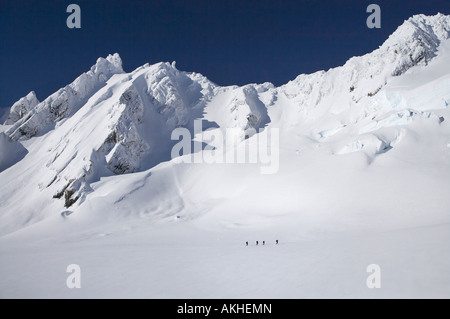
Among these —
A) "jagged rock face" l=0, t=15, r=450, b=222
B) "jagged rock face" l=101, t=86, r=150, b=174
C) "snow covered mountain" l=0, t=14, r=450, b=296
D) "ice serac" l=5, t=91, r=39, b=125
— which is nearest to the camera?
"snow covered mountain" l=0, t=14, r=450, b=296

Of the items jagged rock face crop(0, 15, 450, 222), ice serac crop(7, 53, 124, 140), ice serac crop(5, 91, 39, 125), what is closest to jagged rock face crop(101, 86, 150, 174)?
jagged rock face crop(0, 15, 450, 222)

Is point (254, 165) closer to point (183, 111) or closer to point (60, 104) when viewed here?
point (183, 111)

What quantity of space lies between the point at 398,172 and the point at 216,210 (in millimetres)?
26106

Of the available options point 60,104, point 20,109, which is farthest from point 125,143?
point 20,109

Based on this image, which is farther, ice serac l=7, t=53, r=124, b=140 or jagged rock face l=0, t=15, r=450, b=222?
ice serac l=7, t=53, r=124, b=140

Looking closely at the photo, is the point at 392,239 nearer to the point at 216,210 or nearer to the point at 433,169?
the point at 433,169

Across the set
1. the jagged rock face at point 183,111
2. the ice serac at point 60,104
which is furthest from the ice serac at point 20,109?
the ice serac at point 60,104

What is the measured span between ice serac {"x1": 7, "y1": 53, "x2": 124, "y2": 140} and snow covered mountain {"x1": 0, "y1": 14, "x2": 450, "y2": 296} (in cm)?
38

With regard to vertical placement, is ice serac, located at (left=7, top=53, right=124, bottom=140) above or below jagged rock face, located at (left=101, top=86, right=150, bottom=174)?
above

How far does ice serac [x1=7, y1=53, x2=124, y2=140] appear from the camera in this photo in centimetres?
7894

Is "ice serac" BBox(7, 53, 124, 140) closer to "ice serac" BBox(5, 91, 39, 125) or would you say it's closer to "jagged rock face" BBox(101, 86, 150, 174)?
"ice serac" BBox(5, 91, 39, 125)

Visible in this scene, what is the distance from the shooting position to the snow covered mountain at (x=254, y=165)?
3272cm

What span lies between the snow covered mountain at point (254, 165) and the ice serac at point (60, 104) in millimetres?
383

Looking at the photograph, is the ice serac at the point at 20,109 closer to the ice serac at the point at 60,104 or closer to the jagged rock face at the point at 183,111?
the jagged rock face at the point at 183,111
